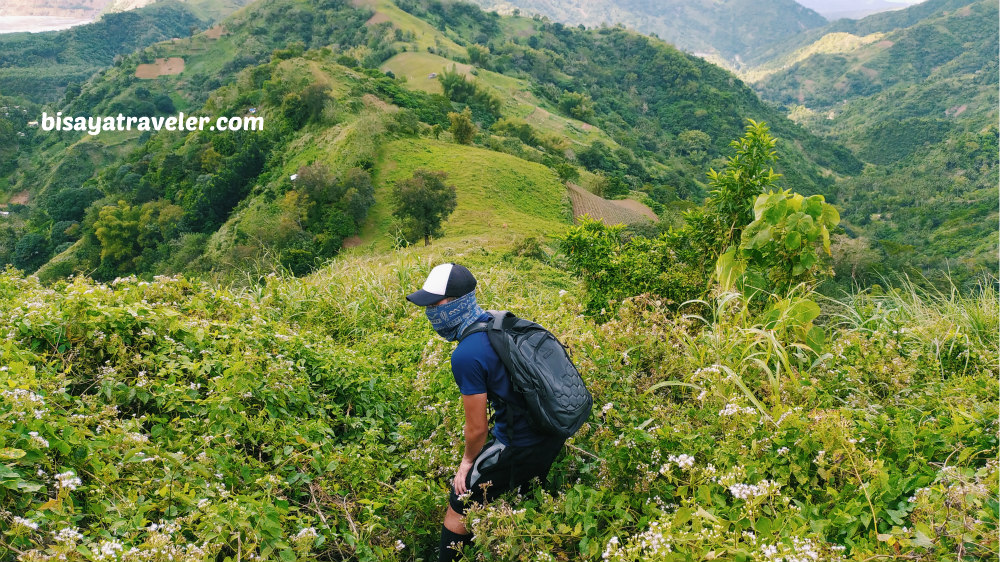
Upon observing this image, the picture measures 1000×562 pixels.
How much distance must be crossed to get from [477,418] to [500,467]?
345 millimetres

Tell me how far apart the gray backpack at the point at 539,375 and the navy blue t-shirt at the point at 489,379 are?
4cm

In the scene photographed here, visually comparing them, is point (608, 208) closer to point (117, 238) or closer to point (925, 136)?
point (117, 238)

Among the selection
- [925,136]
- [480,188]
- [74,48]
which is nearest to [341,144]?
[480,188]

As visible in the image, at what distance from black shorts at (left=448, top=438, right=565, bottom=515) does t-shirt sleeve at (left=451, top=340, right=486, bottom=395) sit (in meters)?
0.41

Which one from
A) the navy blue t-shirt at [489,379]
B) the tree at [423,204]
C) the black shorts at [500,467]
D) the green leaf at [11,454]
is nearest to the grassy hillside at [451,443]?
the green leaf at [11,454]

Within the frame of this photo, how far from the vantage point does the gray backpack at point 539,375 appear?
109 inches

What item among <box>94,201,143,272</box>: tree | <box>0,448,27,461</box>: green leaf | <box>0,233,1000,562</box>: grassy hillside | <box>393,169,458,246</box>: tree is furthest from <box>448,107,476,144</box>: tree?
<box>0,448,27,461</box>: green leaf

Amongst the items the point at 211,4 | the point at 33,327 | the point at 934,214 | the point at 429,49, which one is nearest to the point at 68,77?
the point at 429,49

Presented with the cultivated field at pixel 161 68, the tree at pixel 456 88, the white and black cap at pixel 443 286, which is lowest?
the cultivated field at pixel 161 68

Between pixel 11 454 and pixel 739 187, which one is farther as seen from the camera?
pixel 739 187

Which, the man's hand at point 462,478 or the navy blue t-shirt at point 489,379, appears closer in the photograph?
the navy blue t-shirt at point 489,379

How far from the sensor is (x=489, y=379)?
2.85 meters

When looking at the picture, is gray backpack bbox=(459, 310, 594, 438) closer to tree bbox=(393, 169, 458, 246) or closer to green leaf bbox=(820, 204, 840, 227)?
green leaf bbox=(820, 204, 840, 227)

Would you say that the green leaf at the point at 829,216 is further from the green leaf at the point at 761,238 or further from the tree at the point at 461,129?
the tree at the point at 461,129
